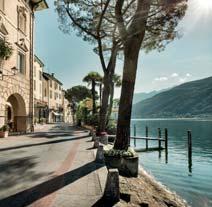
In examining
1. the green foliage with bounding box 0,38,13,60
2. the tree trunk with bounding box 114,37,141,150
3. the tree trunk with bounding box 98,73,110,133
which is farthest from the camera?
the tree trunk with bounding box 98,73,110,133

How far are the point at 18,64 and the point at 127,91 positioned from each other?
599 inches

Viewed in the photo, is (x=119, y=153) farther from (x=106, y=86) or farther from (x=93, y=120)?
(x=93, y=120)

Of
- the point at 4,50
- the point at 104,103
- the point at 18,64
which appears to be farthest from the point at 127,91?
the point at 18,64

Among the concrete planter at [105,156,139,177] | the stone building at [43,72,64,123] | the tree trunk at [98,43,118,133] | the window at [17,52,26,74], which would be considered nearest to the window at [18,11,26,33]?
the window at [17,52,26,74]

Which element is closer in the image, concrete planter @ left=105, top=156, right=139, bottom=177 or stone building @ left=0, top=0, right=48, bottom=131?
concrete planter @ left=105, top=156, right=139, bottom=177

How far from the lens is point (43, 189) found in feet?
20.6

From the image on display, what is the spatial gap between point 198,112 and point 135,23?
190m

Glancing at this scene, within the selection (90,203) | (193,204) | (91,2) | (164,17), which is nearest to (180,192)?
(193,204)

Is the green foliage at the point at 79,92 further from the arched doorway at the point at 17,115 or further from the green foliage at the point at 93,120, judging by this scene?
the arched doorway at the point at 17,115

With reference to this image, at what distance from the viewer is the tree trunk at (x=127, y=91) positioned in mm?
10320

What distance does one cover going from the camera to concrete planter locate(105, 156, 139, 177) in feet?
31.5

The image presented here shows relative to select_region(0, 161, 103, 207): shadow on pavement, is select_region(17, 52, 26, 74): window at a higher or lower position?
higher

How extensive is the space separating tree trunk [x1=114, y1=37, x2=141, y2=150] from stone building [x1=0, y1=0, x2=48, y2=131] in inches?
434

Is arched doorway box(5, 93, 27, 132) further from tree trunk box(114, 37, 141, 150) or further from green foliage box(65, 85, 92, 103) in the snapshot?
green foliage box(65, 85, 92, 103)
